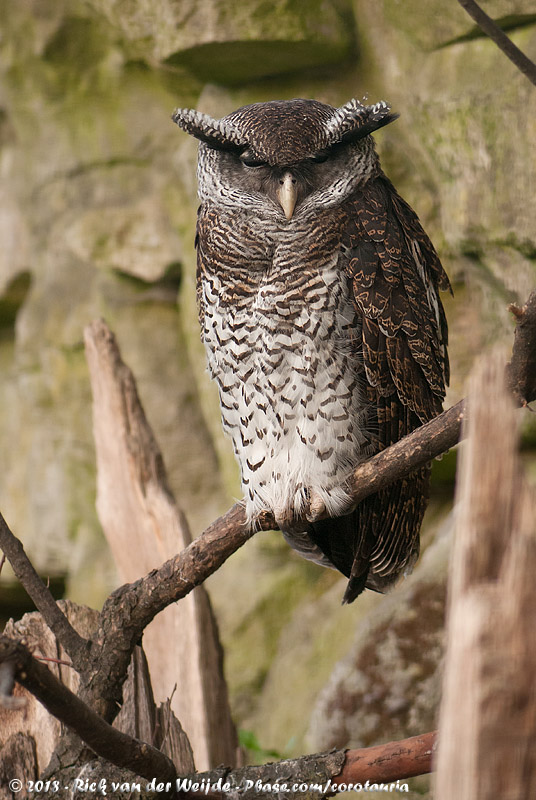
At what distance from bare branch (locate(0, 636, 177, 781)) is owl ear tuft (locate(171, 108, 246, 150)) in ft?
4.38

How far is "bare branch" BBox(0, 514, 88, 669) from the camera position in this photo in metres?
1.90

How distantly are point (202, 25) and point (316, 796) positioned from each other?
3.36 m

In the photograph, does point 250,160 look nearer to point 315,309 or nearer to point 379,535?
point 315,309

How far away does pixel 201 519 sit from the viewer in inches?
193

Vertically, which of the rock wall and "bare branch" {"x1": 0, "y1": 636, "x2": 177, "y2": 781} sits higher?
the rock wall

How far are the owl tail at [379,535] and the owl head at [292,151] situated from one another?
734mm

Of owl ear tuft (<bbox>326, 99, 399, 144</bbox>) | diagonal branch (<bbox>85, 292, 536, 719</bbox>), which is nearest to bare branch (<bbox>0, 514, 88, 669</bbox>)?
diagonal branch (<bbox>85, 292, 536, 719</bbox>)

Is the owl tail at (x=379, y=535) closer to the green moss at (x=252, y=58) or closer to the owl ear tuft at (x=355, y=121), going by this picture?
the owl ear tuft at (x=355, y=121)

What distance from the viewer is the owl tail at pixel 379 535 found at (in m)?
2.26

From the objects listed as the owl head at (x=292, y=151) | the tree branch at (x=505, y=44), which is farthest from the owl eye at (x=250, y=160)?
the tree branch at (x=505, y=44)

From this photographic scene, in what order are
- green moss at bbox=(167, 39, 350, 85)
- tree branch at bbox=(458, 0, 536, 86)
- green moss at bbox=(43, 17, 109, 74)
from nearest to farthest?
tree branch at bbox=(458, 0, 536, 86) → green moss at bbox=(167, 39, 350, 85) → green moss at bbox=(43, 17, 109, 74)

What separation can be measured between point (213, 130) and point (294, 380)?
636mm

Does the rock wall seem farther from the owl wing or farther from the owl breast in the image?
the owl breast

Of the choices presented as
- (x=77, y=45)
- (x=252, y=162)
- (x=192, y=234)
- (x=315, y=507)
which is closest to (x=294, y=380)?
(x=315, y=507)
